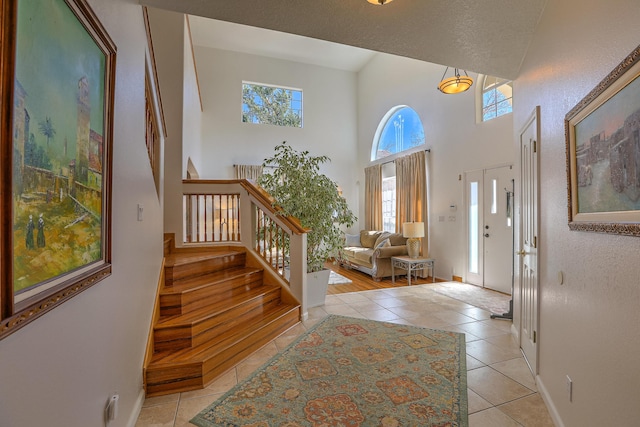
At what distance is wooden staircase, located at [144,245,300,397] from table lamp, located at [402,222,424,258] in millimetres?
2946

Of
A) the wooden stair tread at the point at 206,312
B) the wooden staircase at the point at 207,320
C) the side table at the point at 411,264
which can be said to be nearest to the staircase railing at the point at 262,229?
the wooden staircase at the point at 207,320

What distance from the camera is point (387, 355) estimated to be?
2.63 metres

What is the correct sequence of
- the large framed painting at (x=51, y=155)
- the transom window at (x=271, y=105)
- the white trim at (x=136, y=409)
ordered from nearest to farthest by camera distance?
the large framed painting at (x=51, y=155), the white trim at (x=136, y=409), the transom window at (x=271, y=105)

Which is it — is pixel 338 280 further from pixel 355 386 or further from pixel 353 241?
pixel 355 386

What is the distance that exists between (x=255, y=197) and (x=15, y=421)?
319 centimetres

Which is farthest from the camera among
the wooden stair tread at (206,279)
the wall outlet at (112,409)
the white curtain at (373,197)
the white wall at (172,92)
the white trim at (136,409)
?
the white curtain at (373,197)

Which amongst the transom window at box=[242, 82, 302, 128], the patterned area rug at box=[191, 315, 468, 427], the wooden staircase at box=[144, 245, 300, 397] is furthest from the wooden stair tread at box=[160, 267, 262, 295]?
the transom window at box=[242, 82, 302, 128]

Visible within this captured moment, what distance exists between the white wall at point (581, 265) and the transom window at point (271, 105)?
21.8ft

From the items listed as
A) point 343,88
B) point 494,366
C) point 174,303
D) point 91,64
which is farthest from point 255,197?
point 343,88

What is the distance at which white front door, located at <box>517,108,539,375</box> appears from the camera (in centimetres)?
224

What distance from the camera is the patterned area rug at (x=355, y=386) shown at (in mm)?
1821

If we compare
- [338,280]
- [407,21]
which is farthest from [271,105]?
[407,21]

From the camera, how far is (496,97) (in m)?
4.89

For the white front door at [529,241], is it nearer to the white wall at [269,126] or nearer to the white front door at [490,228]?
the white front door at [490,228]
